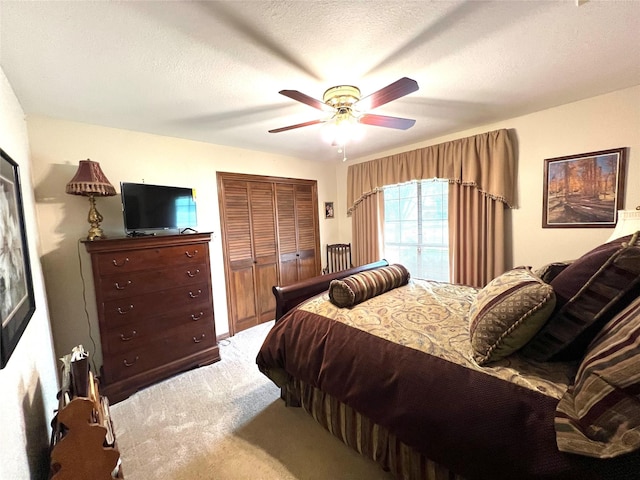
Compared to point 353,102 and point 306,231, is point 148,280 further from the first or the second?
point 306,231

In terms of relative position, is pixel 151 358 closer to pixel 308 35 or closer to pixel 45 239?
pixel 45 239

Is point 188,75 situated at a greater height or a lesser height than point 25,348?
greater

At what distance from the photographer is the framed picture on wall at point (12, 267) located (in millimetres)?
968

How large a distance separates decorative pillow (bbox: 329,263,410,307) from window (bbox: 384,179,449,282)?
129cm

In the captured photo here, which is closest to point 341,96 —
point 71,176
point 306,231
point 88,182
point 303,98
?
point 303,98

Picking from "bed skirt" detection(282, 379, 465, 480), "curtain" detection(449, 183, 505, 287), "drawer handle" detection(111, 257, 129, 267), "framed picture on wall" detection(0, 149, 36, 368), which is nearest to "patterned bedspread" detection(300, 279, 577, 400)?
"bed skirt" detection(282, 379, 465, 480)

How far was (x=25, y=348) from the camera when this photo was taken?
1271 millimetres

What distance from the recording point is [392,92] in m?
1.53

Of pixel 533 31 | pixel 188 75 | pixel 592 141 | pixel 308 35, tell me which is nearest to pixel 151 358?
pixel 188 75

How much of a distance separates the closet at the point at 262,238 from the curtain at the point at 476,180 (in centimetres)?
149

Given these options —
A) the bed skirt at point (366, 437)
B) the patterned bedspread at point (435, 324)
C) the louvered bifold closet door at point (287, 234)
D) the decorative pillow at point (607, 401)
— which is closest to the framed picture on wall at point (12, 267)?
the patterned bedspread at point (435, 324)

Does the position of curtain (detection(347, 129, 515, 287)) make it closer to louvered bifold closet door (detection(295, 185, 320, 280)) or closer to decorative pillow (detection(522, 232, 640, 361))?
louvered bifold closet door (detection(295, 185, 320, 280))

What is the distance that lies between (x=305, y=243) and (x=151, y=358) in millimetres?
2471

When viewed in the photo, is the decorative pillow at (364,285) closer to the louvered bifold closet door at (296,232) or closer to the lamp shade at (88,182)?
the louvered bifold closet door at (296,232)
